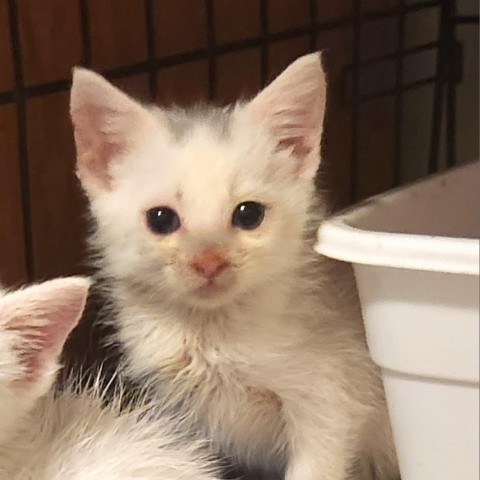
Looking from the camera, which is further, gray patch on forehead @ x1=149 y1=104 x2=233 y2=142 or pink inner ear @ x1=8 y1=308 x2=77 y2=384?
gray patch on forehead @ x1=149 y1=104 x2=233 y2=142

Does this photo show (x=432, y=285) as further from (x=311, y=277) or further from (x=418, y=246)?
(x=311, y=277)

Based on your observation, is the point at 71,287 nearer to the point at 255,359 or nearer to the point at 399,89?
the point at 255,359

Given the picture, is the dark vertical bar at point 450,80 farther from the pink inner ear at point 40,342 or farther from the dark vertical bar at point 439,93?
the pink inner ear at point 40,342

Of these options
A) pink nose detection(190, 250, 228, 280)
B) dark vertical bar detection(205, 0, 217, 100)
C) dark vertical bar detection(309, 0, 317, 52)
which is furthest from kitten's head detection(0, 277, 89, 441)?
dark vertical bar detection(309, 0, 317, 52)

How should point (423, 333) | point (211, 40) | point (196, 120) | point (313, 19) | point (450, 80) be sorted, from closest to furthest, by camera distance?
point (423, 333)
point (196, 120)
point (211, 40)
point (313, 19)
point (450, 80)

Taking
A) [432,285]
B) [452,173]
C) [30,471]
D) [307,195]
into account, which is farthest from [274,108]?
[30,471]

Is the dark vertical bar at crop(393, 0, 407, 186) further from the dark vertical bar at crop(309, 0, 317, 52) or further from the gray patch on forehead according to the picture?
the gray patch on forehead

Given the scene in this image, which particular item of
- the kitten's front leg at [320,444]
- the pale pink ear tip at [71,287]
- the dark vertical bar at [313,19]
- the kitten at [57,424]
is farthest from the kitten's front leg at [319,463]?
the dark vertical bar at [313,19]

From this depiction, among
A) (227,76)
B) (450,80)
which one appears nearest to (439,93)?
(450,80)
